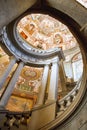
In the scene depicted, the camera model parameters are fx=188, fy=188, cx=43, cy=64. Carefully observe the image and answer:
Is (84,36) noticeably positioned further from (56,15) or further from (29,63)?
(29,63)

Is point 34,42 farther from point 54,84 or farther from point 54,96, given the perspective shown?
point 54,96

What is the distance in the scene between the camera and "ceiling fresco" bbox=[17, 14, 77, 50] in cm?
1828

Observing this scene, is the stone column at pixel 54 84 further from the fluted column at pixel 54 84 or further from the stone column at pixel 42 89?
the stone column at pixel 42 89

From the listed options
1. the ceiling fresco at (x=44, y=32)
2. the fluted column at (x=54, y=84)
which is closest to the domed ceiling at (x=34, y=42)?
the ceiling fresco at (x=44, y=32)

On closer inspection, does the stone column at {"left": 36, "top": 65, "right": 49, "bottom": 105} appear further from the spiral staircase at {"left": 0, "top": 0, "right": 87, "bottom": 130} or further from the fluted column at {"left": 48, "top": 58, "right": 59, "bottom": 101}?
the fluted column at {"left": 48, "top": 58, "right": 59, "bottom": 101}

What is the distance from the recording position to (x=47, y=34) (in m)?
19.4

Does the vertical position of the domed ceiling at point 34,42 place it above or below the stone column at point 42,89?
above

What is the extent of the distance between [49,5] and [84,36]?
1.15 m

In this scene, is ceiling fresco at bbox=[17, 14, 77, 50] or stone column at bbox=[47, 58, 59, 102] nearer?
stone column at bbox=[47, 58, 59, 102]

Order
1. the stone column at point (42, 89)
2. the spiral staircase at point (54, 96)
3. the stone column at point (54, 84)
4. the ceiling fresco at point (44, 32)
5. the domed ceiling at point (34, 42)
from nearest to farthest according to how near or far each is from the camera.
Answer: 1. the spiral staircase at point (54, 96)
2. the stone column at point (54, 84)
3. the stone column at point (42, 89)
4. the domed ceiling at point (34, 42)
5. the ceiling fresco at point (44, 32)

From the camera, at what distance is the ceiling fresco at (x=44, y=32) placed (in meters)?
18.3

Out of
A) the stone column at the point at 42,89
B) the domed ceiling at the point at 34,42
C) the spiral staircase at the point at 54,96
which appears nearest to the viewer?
the spiral staircase at the point at 54,96

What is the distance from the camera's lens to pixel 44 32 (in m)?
19.5

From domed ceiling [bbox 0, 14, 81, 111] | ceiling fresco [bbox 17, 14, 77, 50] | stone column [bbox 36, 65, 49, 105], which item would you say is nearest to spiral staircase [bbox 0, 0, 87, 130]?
stone column [bbox 36, 65, 49, 105]
